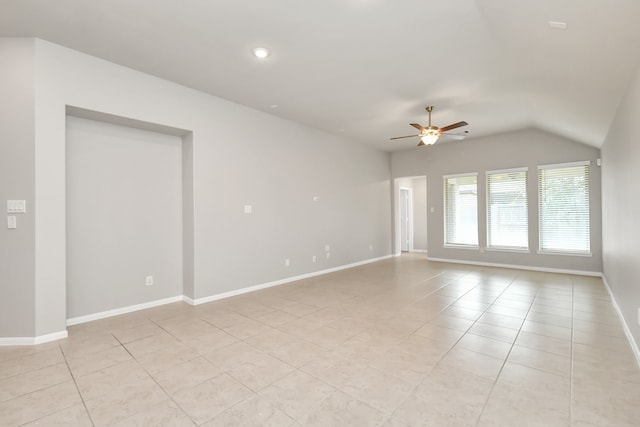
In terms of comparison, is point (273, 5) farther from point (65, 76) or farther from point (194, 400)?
point (194, 400)

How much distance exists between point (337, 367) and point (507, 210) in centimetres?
615

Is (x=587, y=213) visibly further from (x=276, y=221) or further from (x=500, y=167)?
(x=276, y=221)

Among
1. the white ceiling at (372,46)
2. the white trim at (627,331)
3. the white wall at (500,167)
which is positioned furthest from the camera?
the white wall at (500,167)

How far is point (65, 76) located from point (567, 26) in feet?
15.4

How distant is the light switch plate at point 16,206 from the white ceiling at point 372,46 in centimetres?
163

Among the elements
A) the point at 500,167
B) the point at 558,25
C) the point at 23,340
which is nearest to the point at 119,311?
the point at 23,340

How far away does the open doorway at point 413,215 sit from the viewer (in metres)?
9.74

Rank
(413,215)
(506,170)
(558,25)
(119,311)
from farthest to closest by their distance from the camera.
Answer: (413,215)
(506,170)
(119,311)
(558,25)

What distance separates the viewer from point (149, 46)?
10.3ft

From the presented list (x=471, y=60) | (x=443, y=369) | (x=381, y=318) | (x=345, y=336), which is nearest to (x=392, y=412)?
(x=443, y=369)

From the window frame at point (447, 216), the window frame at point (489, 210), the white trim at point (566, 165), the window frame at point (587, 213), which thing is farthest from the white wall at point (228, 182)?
the white trim at point (566, 165)

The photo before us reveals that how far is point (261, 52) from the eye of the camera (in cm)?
325

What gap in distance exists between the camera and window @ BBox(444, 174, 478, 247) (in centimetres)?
730

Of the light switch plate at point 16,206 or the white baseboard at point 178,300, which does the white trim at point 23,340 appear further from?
the light switch plate at point 16,206
